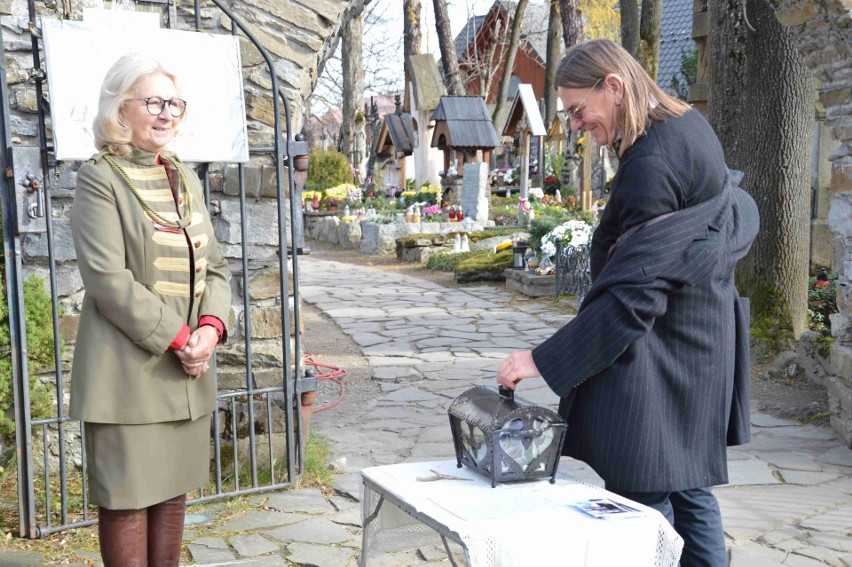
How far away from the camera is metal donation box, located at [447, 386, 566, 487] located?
7.47ft

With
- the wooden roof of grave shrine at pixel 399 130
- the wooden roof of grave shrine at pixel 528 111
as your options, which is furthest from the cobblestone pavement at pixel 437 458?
the wooden roof of grave shrine at pixel 399 130

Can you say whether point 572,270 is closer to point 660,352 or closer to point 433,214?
point 660,352

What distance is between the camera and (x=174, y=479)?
265cm

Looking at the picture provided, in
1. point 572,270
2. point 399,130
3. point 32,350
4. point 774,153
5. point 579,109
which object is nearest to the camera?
point 579,109

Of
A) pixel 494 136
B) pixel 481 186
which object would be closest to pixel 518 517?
pixel 481 186

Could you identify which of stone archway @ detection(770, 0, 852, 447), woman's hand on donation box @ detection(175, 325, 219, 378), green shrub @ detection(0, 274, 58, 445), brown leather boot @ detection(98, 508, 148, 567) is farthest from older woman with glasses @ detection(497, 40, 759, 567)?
stone archway @ detection(770, 0, 852, 447)

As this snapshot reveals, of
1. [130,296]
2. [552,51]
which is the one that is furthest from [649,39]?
[552,51]

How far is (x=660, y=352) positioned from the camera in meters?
2.29

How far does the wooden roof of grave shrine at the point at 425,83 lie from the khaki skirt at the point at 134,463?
19.3 metres

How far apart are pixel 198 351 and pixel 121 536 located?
1.82 ft

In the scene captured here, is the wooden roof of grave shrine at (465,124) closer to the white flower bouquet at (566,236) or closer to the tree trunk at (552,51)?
the tree trunk at (552,51)

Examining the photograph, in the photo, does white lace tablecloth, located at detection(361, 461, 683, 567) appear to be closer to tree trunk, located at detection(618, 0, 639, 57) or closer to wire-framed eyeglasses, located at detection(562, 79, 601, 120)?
wire-framed eyeglasses, located at detection(562, 79, 601, 120)

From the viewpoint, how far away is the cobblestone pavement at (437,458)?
3.54 m

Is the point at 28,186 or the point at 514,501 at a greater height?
the point at 28,186
